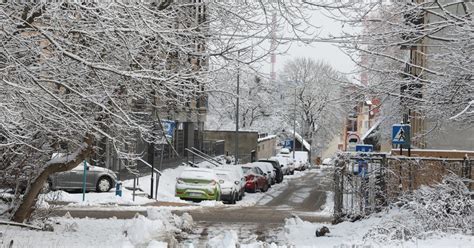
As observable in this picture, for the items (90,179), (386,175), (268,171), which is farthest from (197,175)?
(268,171)

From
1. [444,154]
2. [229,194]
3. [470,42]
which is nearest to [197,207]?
[229,194]

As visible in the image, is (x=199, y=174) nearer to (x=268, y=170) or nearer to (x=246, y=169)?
(x=246, y=169)

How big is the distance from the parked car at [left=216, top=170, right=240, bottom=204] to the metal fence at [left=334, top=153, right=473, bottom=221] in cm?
→ 1272

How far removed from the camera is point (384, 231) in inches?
436

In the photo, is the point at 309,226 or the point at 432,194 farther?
the point at 309,226

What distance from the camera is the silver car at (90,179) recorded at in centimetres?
2469

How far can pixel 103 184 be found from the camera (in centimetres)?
2534

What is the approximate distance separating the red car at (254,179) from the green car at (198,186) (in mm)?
8344

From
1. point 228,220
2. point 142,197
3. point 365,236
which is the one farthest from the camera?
point 142,197

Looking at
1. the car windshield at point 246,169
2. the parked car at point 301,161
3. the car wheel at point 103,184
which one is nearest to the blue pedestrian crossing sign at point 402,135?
the car wheel at point 103,184

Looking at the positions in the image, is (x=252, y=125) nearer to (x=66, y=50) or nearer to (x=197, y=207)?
(x=197, y=207)

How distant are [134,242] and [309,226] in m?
4.80

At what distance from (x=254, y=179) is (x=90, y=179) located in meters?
11.2

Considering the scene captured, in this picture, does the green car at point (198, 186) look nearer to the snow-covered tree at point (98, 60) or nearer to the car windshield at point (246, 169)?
the car windshield at point (246, 169)
